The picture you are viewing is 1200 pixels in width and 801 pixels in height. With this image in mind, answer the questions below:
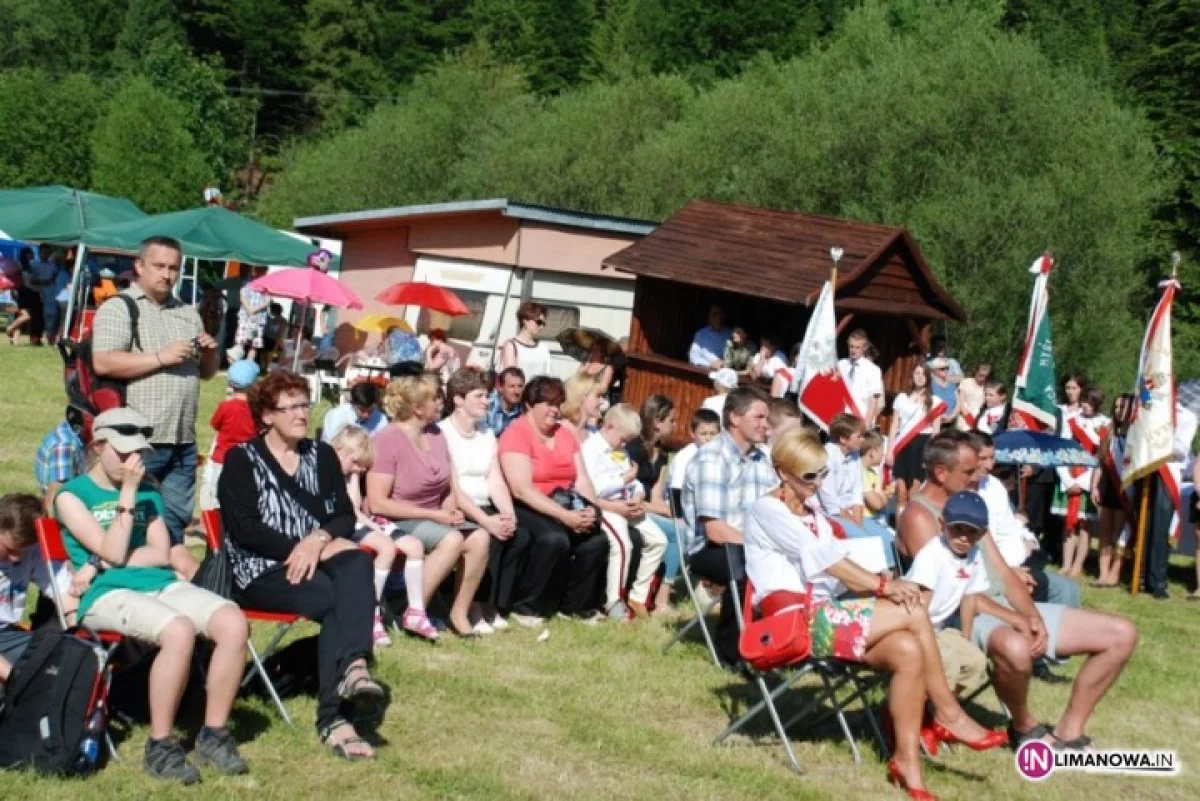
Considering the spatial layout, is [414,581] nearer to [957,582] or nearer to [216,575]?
[216,575]

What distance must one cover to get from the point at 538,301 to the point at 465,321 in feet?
4.79

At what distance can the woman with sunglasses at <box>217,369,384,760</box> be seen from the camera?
5871mm

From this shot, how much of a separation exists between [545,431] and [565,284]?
514 inches

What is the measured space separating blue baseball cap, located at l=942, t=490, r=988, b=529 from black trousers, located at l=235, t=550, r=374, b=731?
8.02 ft

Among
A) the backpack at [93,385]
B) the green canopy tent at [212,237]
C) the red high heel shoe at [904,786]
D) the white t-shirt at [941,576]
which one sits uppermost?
the green canopy tent at [212,237]

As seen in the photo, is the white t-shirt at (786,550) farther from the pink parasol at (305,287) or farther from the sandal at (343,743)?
the pink parasol at (305,287)

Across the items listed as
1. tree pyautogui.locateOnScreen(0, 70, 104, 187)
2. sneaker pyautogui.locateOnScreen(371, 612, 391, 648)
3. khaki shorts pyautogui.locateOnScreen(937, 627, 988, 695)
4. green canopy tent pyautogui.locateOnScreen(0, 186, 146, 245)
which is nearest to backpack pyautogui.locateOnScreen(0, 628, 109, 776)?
sneaker pyautogui.locateOnScreen(371, 612, 391, 648)

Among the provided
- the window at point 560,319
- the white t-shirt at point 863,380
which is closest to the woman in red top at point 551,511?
the white t-shirt at point 863,380

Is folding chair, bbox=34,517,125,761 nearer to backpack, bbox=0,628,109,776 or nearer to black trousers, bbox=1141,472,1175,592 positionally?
backpack, bbox=0,628,109,776

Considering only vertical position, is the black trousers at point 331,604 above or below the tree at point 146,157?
below

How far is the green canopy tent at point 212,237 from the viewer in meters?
20.5

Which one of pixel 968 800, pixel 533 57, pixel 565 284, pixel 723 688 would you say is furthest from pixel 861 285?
pixel 533 57

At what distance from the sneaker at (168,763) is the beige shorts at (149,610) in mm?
374

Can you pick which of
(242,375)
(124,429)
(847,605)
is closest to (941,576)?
(847,605)
